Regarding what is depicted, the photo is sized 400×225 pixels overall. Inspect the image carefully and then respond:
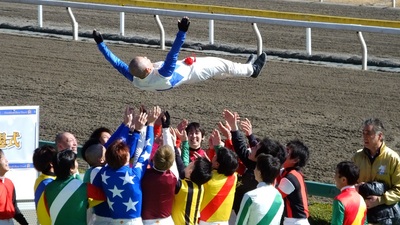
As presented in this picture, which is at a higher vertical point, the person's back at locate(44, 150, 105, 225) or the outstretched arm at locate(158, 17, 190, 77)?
the outstretched arm at locate(158, 17, 190, 77)

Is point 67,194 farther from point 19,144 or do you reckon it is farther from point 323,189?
point 323,189

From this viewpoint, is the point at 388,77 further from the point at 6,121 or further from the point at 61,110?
the point at 6,121

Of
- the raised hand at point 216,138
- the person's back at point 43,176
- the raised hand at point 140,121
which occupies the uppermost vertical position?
the raised hand at point 140,121

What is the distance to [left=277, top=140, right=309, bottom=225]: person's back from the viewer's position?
25.2 ft

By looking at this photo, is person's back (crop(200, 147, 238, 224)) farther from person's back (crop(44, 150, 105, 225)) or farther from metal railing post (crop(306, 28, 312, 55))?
metal railing post (crop(306, 28, 312, 55))

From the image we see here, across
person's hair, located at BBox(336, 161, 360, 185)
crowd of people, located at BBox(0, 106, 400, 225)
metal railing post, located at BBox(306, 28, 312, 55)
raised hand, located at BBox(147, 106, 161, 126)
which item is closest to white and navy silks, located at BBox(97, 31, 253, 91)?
crowd of people, located at BBox(0, 106, 400, 225)

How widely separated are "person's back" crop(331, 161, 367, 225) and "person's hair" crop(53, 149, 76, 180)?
213cm

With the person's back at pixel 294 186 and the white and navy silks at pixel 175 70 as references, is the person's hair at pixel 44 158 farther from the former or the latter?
the person's back at pixel 294 186

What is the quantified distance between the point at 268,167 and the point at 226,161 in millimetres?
661

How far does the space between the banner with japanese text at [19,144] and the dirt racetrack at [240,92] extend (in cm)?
371

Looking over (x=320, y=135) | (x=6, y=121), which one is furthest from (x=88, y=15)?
(x=6, y=121)

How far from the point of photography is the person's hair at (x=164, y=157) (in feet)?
23.8

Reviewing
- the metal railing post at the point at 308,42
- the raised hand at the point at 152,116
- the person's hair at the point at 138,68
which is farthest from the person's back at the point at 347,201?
the metal railing post at the point at 308,42

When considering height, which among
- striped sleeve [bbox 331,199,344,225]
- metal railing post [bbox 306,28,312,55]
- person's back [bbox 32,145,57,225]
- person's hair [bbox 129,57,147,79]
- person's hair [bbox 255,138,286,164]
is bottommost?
striped sleeve [bbox 331,199,344,225]
